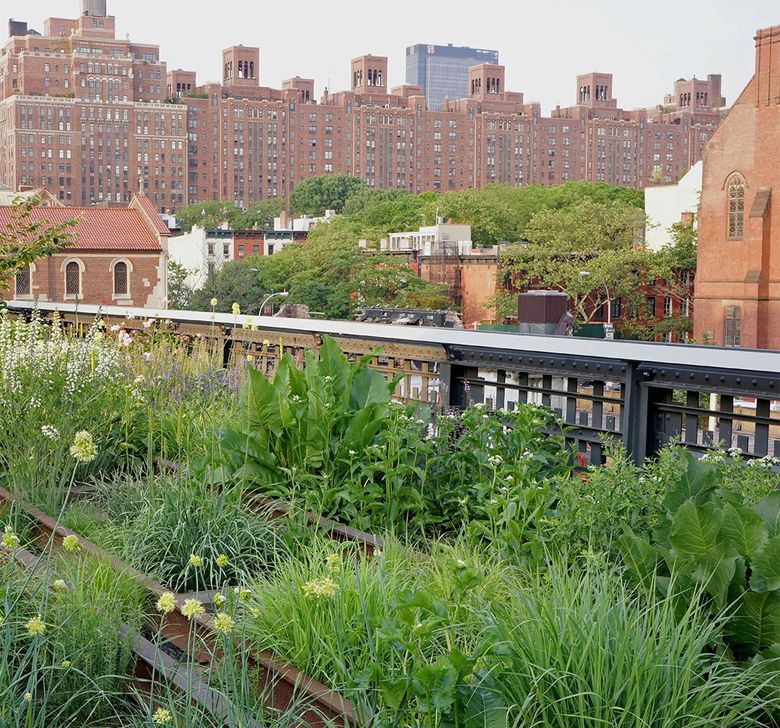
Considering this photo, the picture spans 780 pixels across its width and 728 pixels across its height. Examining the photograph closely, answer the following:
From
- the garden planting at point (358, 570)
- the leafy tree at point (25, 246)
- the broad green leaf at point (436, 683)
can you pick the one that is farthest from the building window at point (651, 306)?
the broad green leaf at point (436, 683)

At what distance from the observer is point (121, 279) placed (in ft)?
217

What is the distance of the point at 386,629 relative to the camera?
2654mm

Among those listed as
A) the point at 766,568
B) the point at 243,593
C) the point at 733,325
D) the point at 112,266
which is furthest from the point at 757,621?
the point at 112,266

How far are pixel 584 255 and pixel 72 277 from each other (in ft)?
113

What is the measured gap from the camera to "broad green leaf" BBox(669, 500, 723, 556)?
3.01 m

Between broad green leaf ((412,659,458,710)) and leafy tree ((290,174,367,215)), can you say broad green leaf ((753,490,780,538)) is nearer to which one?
broad green leaf ((412,659,458,710))

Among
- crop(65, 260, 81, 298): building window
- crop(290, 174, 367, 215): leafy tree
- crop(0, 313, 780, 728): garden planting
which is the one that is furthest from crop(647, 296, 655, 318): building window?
crop(290, 174, 367, 215): leafy tree

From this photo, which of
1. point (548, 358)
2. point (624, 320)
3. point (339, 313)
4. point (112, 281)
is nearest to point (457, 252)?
point (339, 313)

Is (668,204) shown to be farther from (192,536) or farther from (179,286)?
(192,536)

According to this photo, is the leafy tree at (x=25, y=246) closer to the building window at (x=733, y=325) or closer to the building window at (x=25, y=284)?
the building window at (x=25, y=284)

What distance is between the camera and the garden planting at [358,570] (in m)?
2.60

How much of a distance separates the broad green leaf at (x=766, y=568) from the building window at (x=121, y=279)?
65.4 meters

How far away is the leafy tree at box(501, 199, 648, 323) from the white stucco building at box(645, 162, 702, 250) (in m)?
3.63

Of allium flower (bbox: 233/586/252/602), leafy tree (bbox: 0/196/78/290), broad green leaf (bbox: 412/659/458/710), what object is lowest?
broad green leaf (bbox: 412/659/458/710)
